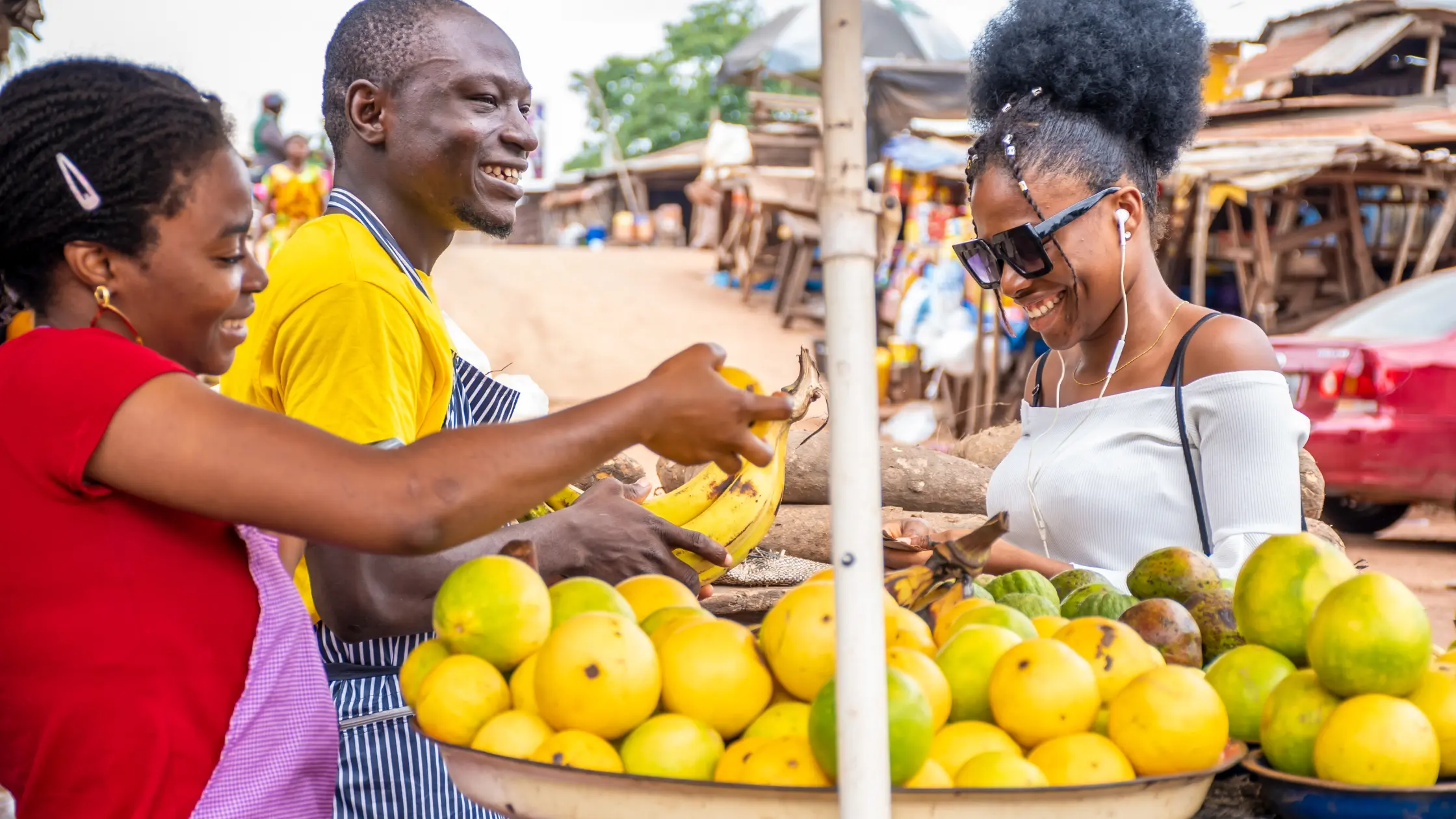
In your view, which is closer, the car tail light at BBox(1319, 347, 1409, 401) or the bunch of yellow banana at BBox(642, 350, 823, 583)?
the bunch of yellow banana at BBox(642, 350, 823, 583)

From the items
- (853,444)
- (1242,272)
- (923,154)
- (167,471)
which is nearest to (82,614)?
(167,471)

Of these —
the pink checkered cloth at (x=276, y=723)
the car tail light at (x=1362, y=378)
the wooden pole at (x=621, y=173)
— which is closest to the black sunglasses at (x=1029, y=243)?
the pink checkered cloth at (x=276, y=723)

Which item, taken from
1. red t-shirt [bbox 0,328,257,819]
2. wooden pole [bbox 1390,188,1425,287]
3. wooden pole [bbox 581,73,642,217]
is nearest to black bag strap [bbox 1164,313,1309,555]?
red t-shirt [bbox 0,328,257,819]

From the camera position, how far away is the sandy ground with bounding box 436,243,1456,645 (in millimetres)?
16859

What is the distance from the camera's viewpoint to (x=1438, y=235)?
485 inches

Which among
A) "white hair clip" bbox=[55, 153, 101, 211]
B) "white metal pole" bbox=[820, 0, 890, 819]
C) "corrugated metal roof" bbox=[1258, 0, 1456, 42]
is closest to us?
"white metal pole" bbox=[820, 0, 890, 819]

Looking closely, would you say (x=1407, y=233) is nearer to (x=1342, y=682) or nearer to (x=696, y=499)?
(x=696, y=499)

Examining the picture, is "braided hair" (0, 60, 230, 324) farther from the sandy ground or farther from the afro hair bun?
the sandy ground

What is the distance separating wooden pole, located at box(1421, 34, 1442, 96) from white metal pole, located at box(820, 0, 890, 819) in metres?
17.2

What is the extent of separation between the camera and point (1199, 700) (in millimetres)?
1375

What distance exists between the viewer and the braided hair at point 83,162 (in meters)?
1.61

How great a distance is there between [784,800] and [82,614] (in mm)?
897

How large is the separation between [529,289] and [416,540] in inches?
838

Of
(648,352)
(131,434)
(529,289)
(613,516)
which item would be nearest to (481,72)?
(613,516)
